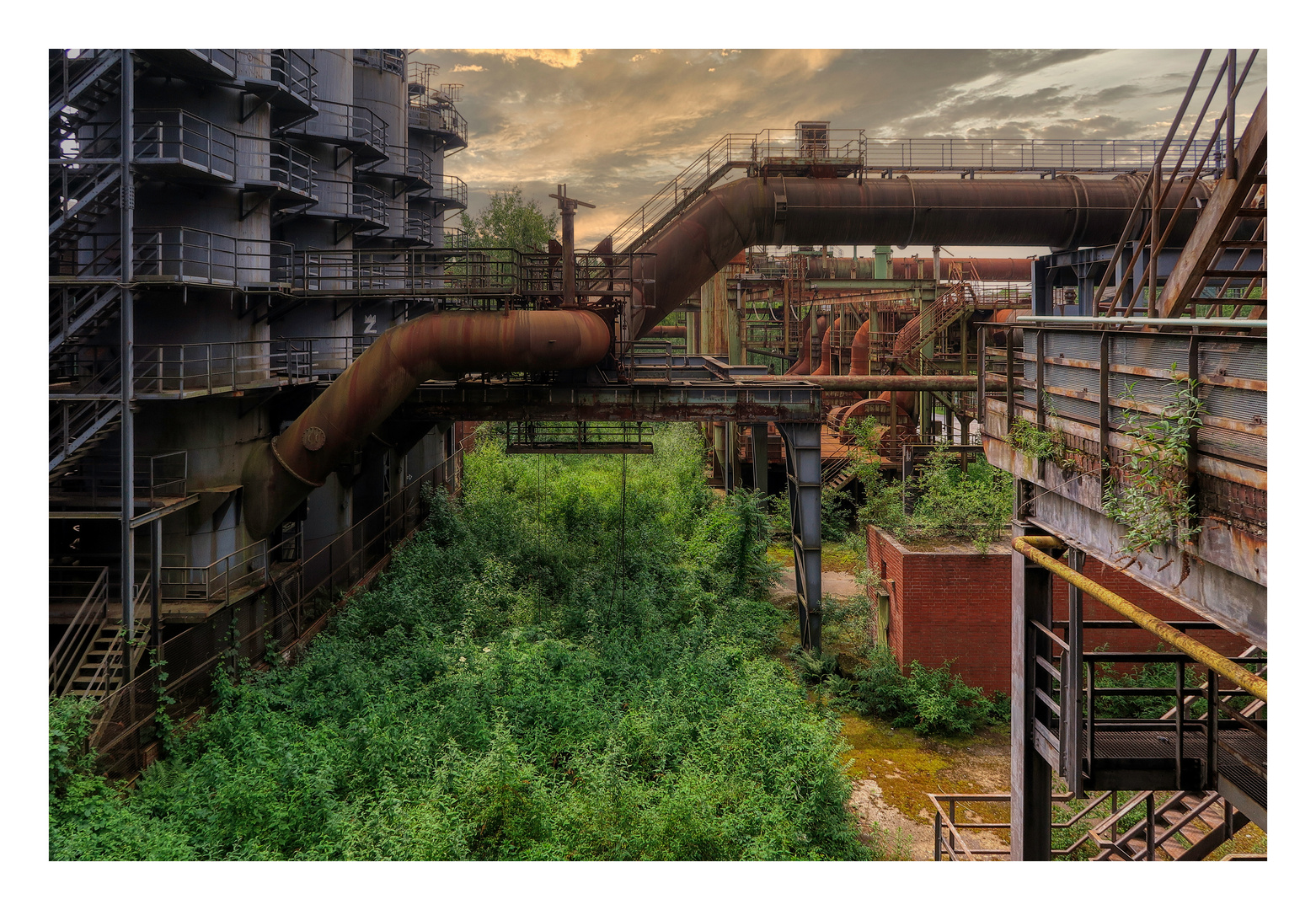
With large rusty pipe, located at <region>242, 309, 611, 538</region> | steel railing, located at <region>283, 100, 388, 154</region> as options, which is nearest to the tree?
steel railing, located at <region>283, 100, 388, 154</region>

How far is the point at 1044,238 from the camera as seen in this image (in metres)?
14.5

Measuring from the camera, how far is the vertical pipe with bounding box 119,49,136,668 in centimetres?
937

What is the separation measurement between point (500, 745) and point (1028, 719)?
5272mm

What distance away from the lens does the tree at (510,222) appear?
39.0 m

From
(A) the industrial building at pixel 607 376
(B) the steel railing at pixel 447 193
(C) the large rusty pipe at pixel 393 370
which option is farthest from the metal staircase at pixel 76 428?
(B) the steel railing at pixel 447 193

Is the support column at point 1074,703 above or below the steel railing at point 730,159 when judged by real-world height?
below

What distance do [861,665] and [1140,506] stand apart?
10902mm

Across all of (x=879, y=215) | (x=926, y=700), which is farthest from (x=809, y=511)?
(x=879, y=215)

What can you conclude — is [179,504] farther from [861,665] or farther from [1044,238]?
[1044,238]

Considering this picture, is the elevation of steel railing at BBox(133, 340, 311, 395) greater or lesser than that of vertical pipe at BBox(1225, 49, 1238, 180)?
lesser

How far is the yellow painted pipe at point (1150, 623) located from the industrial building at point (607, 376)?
0.08ft

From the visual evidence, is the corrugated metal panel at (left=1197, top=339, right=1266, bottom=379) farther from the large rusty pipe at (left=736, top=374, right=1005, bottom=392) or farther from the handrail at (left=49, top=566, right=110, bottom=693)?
the large rusty pipe at (left=736, top=374, right=1005, bottom=392)

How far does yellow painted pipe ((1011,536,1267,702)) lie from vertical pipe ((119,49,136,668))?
9139 millimetres

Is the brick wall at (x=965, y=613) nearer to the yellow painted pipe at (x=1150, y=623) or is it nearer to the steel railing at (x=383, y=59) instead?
the yellow painted pipe at (x=1150, y=623)
